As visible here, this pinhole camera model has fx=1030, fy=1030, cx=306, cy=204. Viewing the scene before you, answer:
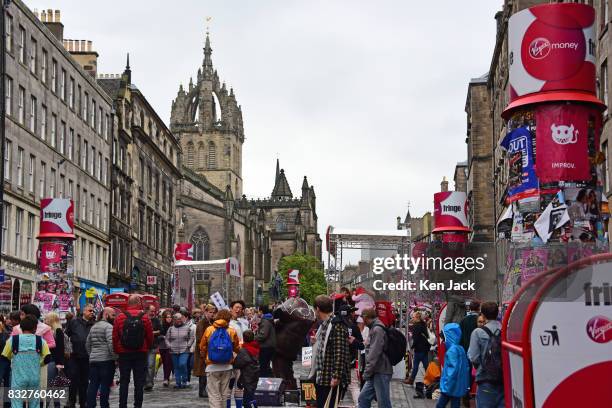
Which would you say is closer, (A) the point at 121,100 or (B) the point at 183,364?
(B) the point at 183,364

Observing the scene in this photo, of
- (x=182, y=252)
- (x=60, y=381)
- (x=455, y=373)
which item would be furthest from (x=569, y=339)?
(x=182, y=252)

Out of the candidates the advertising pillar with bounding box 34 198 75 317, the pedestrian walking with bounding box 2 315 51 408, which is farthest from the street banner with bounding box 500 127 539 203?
the advertising pillar with bounding box 34 198 75 317

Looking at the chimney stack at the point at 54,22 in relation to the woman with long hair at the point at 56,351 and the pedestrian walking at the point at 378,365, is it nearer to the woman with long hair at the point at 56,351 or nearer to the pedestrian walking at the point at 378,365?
the woman with long hair at the point at 56,351

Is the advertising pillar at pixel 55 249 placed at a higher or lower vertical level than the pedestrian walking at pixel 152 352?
higher

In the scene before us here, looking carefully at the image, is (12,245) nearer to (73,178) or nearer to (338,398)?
(73,178)

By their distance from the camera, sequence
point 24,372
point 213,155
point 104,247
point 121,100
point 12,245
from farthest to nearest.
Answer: point 213,155
point 121,100
point 104,247
point 12,245
point 24,372

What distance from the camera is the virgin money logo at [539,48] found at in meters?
12.2

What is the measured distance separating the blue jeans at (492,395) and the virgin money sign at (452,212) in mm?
23031

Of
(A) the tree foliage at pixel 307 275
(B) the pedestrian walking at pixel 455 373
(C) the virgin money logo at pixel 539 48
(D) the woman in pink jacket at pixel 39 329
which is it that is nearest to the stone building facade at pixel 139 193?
(D) the woman in pink jacket at pixel 39 329

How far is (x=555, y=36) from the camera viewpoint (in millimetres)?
12227

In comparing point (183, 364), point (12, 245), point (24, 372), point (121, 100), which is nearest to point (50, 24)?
point (121, 100)

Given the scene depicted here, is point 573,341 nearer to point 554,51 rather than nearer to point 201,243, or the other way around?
point 554,51

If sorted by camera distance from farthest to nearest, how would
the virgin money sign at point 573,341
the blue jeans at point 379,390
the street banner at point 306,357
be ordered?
1. the street banner at point 306,357
2. the blue jeans at point 379,390
3. the virgin money sign at point 573,341

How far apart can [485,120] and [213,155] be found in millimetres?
82456
